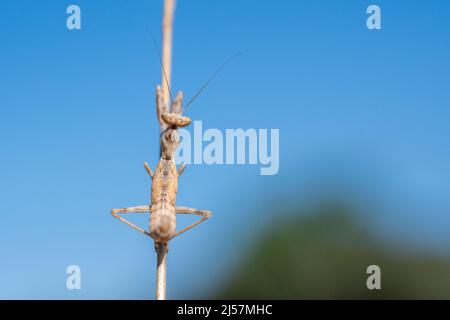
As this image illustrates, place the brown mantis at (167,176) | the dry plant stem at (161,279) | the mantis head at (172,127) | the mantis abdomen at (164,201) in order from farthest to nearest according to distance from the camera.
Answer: the mantis head at (172,127) < the brown mantis at (167,176) < the mantis abdomen at (164,201) < the dry plant stem at (161,279)

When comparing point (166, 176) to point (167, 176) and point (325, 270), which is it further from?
point (325, 270)

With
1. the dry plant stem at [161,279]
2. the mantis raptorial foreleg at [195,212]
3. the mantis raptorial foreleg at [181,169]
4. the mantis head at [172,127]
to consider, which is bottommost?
the dry plant stem at [161,279]

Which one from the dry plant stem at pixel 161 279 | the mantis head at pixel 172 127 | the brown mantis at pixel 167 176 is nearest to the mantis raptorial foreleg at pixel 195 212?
the brown mantis at pixel 167 176

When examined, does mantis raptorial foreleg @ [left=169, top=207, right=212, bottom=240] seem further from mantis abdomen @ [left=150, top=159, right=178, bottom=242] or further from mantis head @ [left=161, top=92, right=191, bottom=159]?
mantis head @ [left=161, top=92, right=191, bottom=159]

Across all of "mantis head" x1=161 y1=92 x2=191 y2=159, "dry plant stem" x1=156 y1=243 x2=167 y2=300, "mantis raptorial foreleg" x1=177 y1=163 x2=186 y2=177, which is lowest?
"dry plant stem" x1=156 y1=243 x2=167 y2=300

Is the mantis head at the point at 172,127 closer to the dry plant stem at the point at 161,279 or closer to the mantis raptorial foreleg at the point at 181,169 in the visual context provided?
the mantis raptorial foreleg at the point at 181,169

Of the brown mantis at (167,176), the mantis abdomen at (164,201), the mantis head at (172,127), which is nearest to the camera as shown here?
the mantis abdomen at (164,201)

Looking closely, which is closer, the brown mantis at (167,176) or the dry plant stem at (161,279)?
the dry plant stem at (161,279)

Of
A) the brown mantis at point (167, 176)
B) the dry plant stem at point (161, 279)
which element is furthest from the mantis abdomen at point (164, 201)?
→ the dry plant stem at point (161, 279)

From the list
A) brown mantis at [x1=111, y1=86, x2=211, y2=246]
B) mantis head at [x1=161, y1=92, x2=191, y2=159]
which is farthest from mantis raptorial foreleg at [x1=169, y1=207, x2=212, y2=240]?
mantis head at [x1=161, y1=92, x2=191, y2=159]

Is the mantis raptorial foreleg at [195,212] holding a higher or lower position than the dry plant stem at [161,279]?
higher
